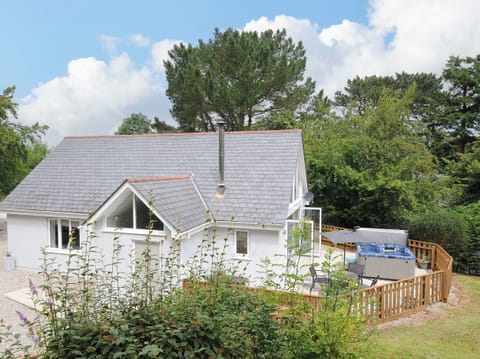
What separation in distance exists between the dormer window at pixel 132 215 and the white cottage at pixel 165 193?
0.04 metres

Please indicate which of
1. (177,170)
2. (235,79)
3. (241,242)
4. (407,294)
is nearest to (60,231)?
(177,170)

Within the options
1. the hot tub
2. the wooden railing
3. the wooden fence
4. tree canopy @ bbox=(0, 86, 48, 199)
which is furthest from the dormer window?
tree canopy @ bbox=(0, 86, 48, 199)

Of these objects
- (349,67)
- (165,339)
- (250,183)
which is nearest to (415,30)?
(250,183)

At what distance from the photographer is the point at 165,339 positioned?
11.8ft

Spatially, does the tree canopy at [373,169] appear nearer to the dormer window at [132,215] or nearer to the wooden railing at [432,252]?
the wooden railing at [432,252]

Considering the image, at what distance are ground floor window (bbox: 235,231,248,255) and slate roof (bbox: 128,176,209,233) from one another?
1.68m

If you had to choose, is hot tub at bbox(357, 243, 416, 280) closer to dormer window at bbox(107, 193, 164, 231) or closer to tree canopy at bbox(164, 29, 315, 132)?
dormer window at bbox(107, 193, 164, 231)

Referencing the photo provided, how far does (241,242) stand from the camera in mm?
14352

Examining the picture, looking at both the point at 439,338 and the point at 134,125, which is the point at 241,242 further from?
the point at 134,125

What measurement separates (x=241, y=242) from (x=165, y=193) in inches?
154

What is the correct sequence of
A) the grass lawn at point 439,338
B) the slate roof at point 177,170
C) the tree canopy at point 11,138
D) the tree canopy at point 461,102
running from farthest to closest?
the tree canopy at point 461,102
the tree canopy at point 11,138
the slate roof at point 177,170
the grass lawn at point 439,338

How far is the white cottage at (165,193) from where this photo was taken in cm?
1285

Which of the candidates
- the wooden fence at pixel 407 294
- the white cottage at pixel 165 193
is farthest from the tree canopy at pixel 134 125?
the wooden fence at pixel 407 294

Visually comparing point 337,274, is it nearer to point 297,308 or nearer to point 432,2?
point 297,308
